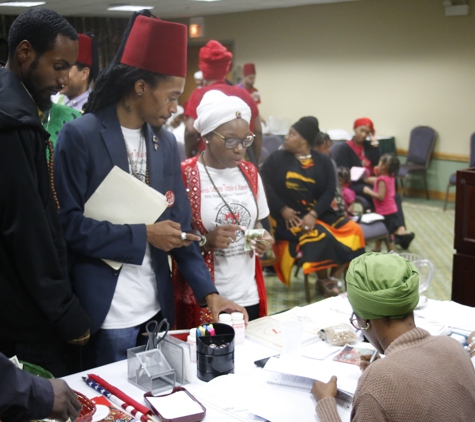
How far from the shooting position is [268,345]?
6.89 feet

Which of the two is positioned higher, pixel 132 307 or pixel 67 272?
pixel 67 272

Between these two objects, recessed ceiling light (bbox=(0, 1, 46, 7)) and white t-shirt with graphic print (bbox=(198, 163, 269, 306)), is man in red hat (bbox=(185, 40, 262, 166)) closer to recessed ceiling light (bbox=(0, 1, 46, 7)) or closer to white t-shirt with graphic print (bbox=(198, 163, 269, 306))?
white t-shirt with graphic print (bbox=(198, 163, 269, 306))

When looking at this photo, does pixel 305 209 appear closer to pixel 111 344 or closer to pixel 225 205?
pixel 225 205

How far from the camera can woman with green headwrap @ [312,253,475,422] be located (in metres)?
1.37

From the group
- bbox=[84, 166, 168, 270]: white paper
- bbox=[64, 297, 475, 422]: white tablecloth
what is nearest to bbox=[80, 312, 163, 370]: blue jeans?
bbox=[64, 297, 475, 422]: white tablecloth

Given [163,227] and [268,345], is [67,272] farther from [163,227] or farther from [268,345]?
[268,345]

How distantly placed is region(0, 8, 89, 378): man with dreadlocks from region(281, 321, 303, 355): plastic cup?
0.63 meters

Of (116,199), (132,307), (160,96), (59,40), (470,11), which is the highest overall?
(470,11)

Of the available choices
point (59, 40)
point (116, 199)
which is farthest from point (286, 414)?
point (59, 40)

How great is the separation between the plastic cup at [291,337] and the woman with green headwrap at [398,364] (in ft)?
0.91

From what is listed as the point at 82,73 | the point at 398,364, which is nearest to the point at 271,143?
the point at 82,73

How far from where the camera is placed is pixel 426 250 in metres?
6.37

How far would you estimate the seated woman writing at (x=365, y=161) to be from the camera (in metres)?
6.20

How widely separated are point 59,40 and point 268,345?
1.18 meters
